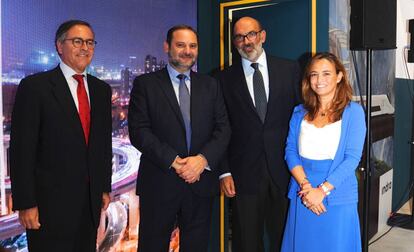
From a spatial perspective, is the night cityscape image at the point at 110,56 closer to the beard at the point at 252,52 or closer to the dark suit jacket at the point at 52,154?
the dark suit jacket at the point at 52,154

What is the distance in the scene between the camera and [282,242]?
2.29 metres

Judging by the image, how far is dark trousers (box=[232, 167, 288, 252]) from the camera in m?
2.33

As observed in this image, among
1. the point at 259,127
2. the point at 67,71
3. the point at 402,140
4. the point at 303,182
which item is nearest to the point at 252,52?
the point at 259,127

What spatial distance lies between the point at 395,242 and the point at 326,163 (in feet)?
8.17

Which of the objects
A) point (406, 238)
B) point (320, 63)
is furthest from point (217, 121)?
point (406, 238)

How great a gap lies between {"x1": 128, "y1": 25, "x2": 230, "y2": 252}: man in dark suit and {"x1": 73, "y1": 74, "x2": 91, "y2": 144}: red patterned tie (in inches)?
9.7

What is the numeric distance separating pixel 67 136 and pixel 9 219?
0.62 meters

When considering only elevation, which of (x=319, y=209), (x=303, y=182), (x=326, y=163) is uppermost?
(x=326, y=163)

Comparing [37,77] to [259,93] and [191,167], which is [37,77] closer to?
[191,167]

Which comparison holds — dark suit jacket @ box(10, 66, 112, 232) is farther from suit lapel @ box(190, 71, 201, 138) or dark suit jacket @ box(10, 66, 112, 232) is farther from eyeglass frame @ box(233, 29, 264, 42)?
eyeglass frame @ box(233, 29, 264, 42)

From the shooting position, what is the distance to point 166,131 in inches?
84.0

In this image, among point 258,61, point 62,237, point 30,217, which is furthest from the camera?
point 258,61

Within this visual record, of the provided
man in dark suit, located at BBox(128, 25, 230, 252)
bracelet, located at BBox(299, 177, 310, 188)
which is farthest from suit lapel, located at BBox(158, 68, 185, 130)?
bracelet, located at BBox(299, 177, 310, 188)

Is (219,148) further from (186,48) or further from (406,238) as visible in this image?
(406,238)
